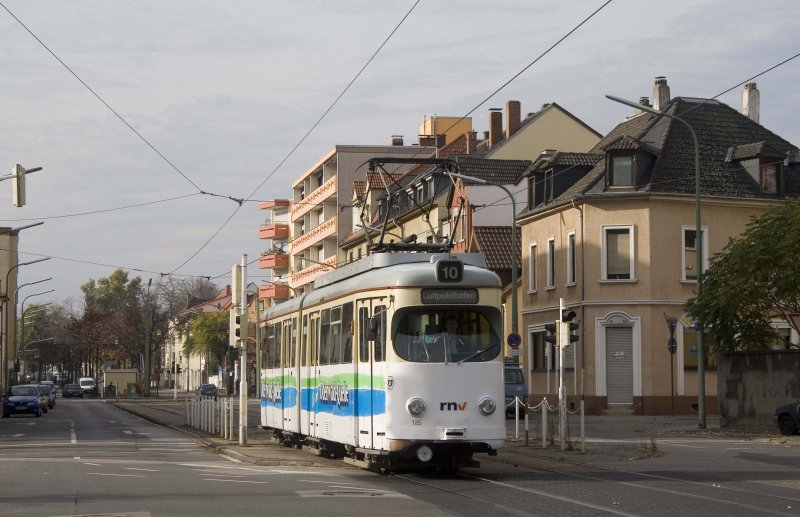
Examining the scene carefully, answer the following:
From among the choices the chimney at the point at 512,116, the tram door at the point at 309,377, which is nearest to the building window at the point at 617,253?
the chimney at the point at 512,116

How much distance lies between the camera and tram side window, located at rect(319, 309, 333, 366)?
2247cm

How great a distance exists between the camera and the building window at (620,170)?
48053 millimetres

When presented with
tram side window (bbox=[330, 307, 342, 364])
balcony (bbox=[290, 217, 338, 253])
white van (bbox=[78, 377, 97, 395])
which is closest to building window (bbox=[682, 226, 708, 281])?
tram side window (bbox=[330, 307, 342, 364])

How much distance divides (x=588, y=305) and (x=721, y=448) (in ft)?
68.3

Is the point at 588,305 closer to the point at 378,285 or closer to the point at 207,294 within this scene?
the point at 378,285

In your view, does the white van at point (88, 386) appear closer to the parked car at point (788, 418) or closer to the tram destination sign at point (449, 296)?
the parked car at point (788, 418)

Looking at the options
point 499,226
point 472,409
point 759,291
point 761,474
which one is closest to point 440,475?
point 472,409

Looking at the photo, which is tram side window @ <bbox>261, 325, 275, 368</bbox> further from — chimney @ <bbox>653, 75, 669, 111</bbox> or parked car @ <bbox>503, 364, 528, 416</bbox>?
chimney @ <bbox>653, 75, 669, 111</bbox>

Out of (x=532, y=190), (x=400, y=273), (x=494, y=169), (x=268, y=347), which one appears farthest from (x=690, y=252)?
(x=400, y=273)

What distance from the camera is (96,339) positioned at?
422 feet

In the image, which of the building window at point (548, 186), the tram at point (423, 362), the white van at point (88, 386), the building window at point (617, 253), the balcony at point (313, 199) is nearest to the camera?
the tram at point (423, 362)

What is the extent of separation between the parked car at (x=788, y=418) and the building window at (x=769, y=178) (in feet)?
62.3

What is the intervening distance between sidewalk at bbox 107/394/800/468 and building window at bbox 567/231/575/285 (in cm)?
824

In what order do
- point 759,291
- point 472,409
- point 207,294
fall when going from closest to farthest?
point 472,409
point 759,291
point 207,294
